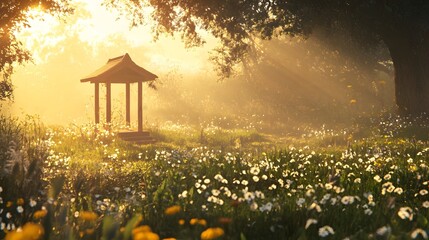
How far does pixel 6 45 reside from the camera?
18.8m

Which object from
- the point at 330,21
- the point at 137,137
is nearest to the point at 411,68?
the point at 330,21

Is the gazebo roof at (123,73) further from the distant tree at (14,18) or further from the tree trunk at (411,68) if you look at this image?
the tree trunk at (411,68)

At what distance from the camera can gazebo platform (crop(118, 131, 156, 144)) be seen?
73.3 ft

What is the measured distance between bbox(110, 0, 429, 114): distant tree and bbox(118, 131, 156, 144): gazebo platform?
4777 mm

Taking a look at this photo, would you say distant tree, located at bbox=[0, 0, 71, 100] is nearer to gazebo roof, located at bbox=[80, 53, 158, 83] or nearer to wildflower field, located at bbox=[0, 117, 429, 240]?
gazebo roof, located at bbox=[80, 53, 158, 83]

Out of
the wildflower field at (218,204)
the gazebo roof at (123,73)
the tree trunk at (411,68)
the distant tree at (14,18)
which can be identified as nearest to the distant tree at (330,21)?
the tree trunk at (411,68)

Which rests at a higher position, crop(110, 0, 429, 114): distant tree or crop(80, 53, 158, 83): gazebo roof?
crop(110, 0, 429, 114): distant tree

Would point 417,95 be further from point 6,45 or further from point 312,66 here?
point 312,66

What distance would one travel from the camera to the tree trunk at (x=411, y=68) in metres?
22.8

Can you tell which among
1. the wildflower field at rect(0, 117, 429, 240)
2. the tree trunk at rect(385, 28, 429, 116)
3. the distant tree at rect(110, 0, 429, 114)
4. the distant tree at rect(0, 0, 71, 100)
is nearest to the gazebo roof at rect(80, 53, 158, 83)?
the distant tree at rect(110, 0, 429, 114)

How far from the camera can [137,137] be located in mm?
22688

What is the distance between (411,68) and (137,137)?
12.7m

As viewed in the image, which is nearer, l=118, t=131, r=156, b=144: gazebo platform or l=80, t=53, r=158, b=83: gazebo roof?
l=118, t=131, r=156, b=144: gazebo platform

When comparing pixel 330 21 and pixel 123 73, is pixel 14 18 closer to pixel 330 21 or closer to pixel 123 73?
pixel 123 73
